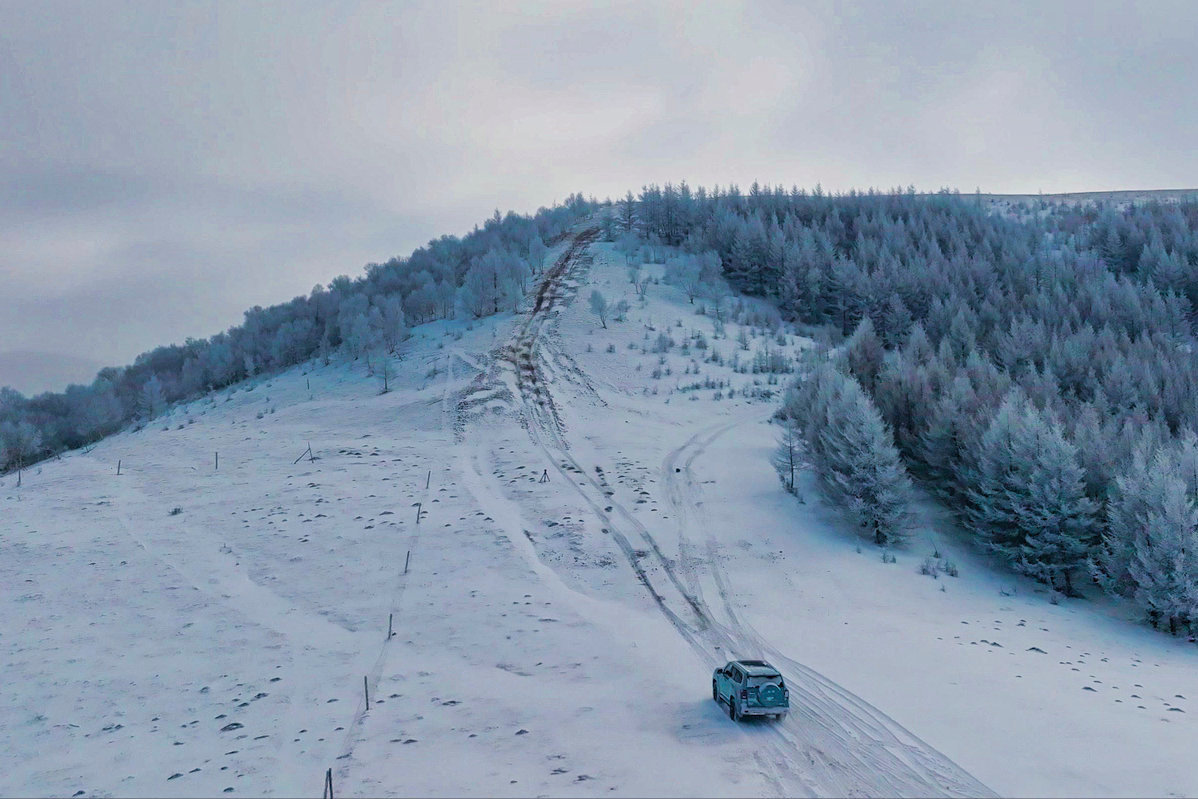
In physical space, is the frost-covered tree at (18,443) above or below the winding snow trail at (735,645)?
above

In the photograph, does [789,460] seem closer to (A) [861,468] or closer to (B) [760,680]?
(A) [861,468]

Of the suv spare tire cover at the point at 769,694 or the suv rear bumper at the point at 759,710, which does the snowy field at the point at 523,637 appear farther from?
the suv spare tire cover at the point at 769,694

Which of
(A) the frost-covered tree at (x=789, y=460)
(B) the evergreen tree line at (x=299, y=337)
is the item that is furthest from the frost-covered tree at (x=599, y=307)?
(A) the frost-covered tree at (x=789, y=460)

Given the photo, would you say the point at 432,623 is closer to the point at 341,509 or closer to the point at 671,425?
the point at 341,509

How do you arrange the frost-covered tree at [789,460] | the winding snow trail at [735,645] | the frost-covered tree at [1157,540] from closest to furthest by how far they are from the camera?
the winding snow trail at [735,645]
the frost-covered tree at [1157,540]
the frost-covered tree at [789,460]

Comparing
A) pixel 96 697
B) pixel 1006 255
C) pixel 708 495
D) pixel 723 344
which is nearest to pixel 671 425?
pixel 708 495

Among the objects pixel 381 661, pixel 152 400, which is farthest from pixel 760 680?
pixel 152 400

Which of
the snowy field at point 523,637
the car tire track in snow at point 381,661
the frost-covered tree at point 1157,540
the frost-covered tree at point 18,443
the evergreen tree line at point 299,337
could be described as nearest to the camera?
the snowy field at point 523,637
